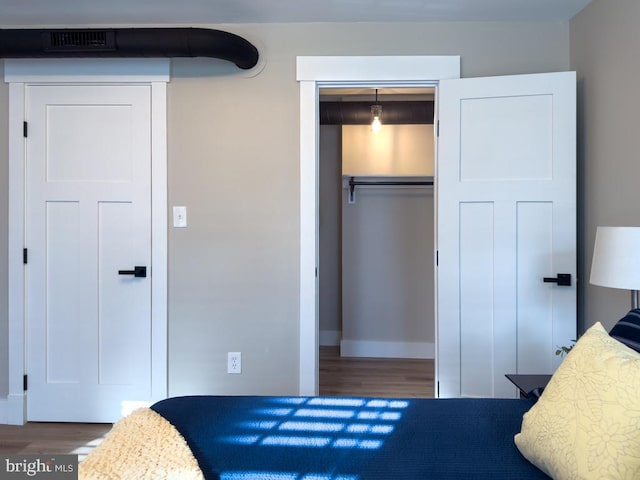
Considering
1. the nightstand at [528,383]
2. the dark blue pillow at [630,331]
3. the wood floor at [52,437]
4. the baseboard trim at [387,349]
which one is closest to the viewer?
the dark blue pillow at [630,331]

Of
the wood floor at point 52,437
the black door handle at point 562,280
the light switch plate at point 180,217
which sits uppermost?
the light switch plate at point 180,217

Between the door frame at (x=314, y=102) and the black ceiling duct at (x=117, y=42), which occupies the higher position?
the black ceiling duct at (x=117, y=42)

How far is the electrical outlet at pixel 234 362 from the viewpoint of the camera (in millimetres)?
2715

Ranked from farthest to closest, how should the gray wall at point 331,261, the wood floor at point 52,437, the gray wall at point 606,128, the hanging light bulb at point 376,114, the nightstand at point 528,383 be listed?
the gray wall at point 331,261, the hanging light bulb at point 376,114, the wood floor at point 52,437, the gray wall at point 606,128, the nightstand at point 528,383

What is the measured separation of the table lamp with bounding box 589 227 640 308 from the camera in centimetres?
167

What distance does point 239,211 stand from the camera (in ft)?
8.97

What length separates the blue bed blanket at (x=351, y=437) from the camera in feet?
3.58

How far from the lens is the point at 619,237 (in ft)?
5.61

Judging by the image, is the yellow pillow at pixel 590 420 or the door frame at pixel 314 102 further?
the door frame at pixel 314 102

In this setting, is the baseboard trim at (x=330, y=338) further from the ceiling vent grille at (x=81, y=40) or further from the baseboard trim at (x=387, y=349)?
the ceiling vent grille at (x=81, y=40)

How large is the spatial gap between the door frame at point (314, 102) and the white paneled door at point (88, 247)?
99 cm

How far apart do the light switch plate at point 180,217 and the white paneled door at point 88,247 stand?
0.54 feet

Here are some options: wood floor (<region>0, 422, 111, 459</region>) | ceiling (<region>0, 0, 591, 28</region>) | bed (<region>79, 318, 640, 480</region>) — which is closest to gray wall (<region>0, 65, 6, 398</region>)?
wood floor (<region>0, 422, 111, 459</region>)

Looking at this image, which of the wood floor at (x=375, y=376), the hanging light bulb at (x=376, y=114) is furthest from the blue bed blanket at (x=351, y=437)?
the hanging light bulb at (x=376, y=114)
